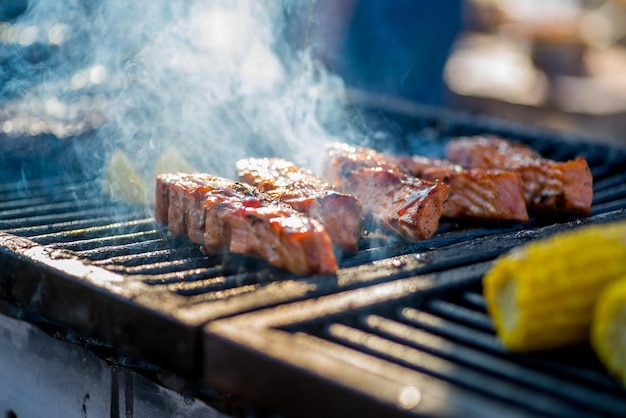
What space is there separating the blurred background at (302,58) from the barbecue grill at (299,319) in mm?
1894

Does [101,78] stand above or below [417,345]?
above

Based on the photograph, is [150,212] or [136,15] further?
[136,15]

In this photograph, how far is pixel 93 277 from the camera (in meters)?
2.47

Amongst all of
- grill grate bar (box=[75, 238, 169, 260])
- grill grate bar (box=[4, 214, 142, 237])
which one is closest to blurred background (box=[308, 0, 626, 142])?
grill grate bar (box=[4, 214, 142, 237])

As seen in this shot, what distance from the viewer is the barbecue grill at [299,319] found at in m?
1.78

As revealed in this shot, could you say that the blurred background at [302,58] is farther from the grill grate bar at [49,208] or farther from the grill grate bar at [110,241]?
the grill grate bar at [110,241]

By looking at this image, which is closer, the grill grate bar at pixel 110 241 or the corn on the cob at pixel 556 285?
the corn on the cob at pixel 556 285

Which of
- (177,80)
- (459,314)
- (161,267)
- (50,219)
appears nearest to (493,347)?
(459,314)

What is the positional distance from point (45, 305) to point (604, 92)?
12744mm

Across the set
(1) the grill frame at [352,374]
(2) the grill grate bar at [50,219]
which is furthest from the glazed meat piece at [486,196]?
(2) the grill grate bar at [50,219]

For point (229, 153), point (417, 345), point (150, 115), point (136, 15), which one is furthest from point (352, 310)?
point (136, 15)

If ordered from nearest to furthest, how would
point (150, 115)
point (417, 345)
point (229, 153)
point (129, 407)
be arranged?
point (417, 345), point (129, 407), point (229, 153), point (150, 115)

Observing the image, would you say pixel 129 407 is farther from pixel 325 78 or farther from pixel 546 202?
pixel 325 78

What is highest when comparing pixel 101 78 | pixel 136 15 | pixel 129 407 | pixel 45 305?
pixel 136 15
